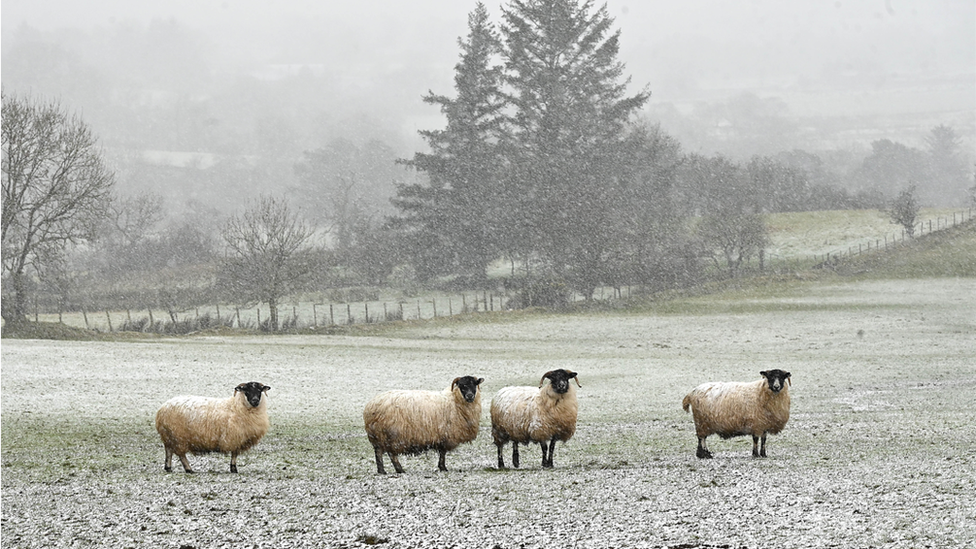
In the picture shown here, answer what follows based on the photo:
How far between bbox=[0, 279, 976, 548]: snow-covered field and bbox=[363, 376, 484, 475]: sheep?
1.45 ft

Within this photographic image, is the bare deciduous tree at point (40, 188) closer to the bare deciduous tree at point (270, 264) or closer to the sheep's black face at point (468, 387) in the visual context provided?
the bare deciduous tree at point (270, 264)

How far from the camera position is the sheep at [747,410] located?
1266 cm

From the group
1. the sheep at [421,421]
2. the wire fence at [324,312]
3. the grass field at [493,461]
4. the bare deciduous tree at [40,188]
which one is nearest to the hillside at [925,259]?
the wire fence at [324,312]

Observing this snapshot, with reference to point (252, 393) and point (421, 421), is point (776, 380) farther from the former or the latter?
point (252, 393)

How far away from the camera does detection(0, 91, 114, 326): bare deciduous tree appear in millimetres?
46062

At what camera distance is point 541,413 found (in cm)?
1191

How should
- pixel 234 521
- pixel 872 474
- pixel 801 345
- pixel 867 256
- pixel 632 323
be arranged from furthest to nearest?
pixel 867 256, pixel 632 323, pixel 801 345, pixel 872 474, pixel 234 521

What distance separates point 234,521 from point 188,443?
3.46 meters

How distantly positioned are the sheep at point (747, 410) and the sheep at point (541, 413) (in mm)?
2312

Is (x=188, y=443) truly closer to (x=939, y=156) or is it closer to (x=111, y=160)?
(x=111, y=160)

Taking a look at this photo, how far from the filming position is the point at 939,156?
624ft

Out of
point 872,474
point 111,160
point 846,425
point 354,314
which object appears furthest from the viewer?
point 111,160

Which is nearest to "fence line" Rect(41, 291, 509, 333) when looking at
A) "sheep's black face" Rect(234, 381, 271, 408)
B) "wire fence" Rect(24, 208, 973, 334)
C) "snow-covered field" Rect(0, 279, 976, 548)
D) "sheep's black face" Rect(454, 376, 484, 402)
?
"wire fence" Rect(24, 208, 973, 334)

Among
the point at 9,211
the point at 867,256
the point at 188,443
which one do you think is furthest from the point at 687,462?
the point at 867,256
